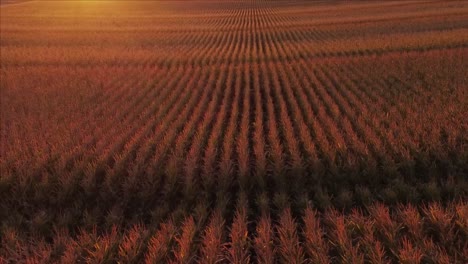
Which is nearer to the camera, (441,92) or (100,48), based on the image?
(441,92)

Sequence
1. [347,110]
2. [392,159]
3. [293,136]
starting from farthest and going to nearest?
[347,110] → [293,136] → [392,159]

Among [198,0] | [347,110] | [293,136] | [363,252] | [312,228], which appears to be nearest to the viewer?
[363,252]

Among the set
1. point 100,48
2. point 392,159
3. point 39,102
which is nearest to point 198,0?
point 100,48

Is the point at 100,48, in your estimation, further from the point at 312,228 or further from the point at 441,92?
the point at 312,228

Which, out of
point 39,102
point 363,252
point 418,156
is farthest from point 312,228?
point 39,102

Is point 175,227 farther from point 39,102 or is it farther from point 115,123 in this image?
point 39,102

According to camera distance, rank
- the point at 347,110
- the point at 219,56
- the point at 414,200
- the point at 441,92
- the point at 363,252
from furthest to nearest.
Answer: the point at 219,56 → the point at 441,92 → the point at 347,110 → the point at 414,200 → the point at 363,252
